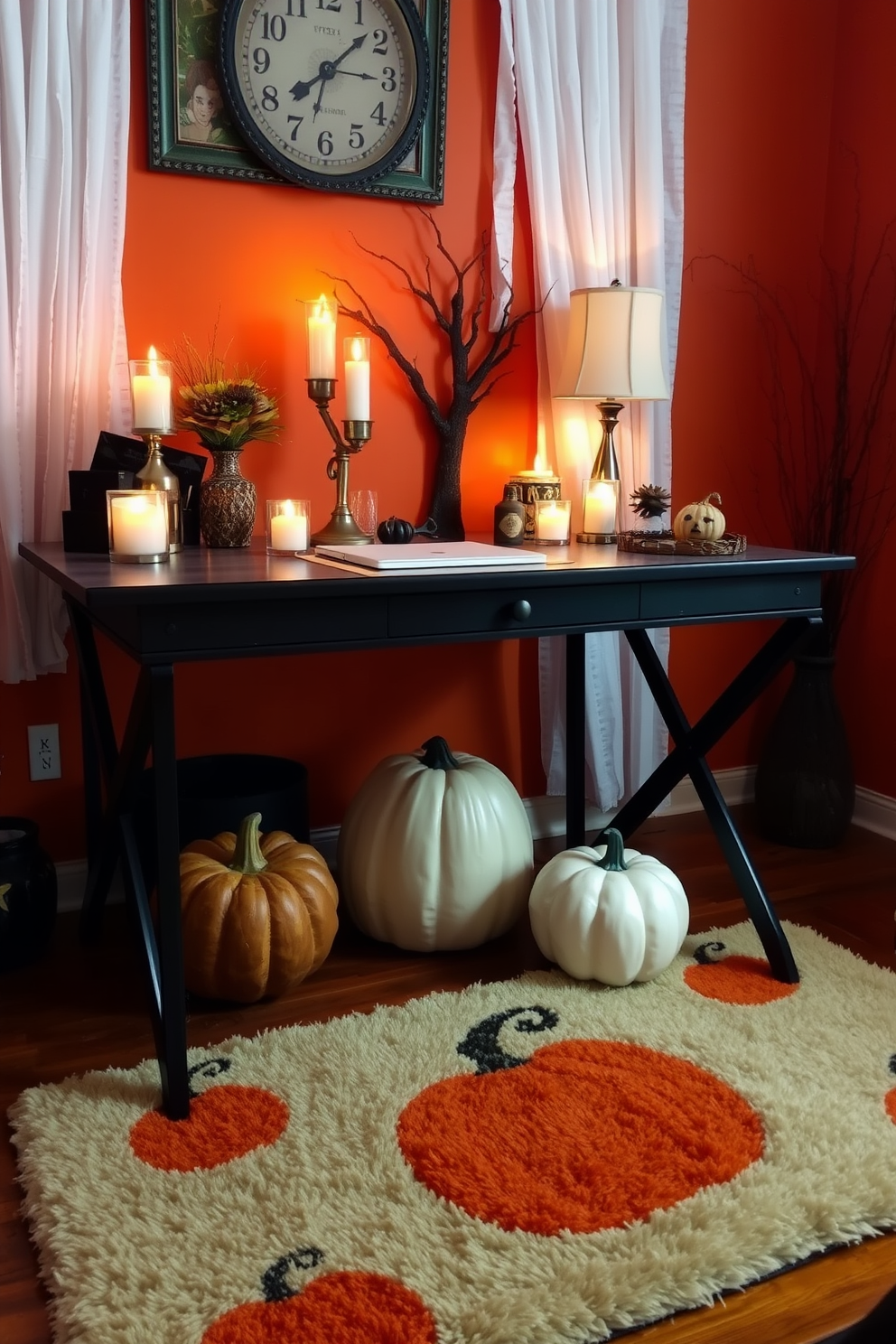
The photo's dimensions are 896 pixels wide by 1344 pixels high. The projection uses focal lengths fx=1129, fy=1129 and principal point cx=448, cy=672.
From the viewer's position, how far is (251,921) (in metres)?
1.84

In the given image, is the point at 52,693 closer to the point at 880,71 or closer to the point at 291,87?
the point at 291,87

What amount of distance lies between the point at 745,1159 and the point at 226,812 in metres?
1.10

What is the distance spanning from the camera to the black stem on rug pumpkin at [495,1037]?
172 cm

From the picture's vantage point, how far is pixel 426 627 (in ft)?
5.57

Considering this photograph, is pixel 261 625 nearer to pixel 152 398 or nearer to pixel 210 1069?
pixel 152 398

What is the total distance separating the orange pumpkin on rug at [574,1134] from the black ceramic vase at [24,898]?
0.83 m

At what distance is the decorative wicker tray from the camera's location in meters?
2.03

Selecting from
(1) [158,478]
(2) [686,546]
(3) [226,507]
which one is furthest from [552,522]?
(1) [158,478]

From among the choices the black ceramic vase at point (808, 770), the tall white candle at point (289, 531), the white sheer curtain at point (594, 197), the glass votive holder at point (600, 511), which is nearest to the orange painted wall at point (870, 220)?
the black ceramic vase at point (808, 770)

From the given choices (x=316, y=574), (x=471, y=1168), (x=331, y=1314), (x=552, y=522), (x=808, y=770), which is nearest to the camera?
(x=331, y=1314)

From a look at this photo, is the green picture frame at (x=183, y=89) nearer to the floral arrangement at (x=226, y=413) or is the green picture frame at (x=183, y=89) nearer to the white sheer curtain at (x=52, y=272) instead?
the white sheer curtain at (x=52, y=272)

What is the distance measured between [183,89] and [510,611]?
123cm

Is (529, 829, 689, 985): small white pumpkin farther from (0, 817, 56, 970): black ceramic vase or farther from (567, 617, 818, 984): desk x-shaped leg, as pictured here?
(0, 817, 56, 970): black ceramic vase

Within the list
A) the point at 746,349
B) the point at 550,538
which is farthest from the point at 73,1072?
the point at 746,349
